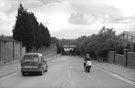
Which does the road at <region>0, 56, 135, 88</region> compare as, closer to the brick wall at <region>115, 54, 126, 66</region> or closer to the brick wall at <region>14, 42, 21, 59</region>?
the brick wall at <region>115, 54, 126, 66</region>

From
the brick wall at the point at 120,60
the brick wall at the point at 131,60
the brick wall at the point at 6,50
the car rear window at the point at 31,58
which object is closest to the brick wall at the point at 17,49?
the brick wall at the point at 6,50

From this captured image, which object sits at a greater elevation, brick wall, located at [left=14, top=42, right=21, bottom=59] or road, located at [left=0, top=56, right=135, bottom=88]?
brick wall, located at [left=14, top=42, right=21, bottom=59]

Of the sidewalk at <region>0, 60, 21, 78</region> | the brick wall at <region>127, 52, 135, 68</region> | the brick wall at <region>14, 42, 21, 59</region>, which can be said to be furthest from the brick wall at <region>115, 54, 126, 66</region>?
the brick wall at <region>14, 42, 21, 59</region>

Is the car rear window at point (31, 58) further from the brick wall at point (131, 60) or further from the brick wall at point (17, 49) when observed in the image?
the brick wall at point (17, 49)

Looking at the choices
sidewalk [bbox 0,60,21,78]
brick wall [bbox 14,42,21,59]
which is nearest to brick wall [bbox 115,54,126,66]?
sidewalk [bbox 0,60,21,78]

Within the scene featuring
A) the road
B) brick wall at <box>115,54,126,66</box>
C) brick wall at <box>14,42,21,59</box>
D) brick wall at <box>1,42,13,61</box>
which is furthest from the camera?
brick wall at <box>14,42,21,59</box>

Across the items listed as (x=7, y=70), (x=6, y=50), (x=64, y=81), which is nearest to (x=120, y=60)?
(x=7, y=70)

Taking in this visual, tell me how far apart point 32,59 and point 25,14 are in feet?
109

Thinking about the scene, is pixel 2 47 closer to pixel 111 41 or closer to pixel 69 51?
pixel 111 41

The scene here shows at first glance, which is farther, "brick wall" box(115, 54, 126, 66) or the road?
"brick wall" box(115, 54, 126, 66)

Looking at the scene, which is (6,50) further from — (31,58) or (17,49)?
(31,58)

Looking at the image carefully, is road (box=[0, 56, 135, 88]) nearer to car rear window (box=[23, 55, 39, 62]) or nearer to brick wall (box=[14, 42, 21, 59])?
car rear window (box=[23, 55, 39, 62])

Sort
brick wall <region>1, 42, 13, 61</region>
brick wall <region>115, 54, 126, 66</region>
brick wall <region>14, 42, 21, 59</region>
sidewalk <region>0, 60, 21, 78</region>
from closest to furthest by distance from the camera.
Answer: sidewalk <region>0, 60, 21, 78</region>, brick wall <region>115, 54, 126, 66</region>, brick wall <region>1, 42, 13, 61</region>, brick wall <region>14, 42, 21, 59</region>

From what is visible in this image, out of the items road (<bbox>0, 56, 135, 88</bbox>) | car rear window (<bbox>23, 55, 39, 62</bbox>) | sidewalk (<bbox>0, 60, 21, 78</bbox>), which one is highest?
car rear window (<bbox>23, 55, 39, 62</bbox>)
